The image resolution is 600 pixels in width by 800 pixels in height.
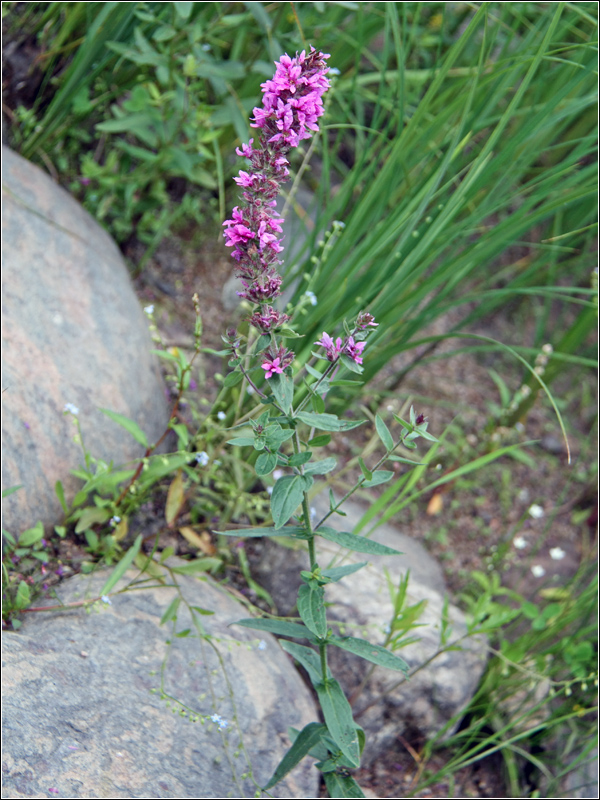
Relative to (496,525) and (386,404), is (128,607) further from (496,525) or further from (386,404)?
(496,525)

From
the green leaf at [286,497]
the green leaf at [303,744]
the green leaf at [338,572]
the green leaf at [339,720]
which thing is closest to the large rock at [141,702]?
the green leaf at [303,744]

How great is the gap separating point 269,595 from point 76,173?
1.58m

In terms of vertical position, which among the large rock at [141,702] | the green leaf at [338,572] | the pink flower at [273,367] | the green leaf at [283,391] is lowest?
the large rock at [141,702]

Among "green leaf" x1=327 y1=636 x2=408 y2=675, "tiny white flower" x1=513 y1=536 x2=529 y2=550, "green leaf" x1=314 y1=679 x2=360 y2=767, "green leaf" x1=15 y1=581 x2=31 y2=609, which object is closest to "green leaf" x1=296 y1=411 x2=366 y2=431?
"green leaf" x1=327 y1=636 x2=408 y2=675

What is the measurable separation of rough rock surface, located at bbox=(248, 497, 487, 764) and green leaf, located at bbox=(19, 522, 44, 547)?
25.2 inches

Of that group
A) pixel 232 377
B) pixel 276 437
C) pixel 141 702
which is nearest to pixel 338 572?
pixel 276 437

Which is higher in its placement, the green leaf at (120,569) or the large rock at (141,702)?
the green leaf at (120,569)

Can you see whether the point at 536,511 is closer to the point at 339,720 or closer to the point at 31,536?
the point at 339,720

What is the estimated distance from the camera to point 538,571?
90.2 inches

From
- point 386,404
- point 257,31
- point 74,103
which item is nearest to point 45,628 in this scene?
point 386,404

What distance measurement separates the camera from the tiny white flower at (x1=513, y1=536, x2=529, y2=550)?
2.29 metres

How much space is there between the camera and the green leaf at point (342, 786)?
1.36 metres

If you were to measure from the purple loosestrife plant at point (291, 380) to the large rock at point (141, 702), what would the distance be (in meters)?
0.20

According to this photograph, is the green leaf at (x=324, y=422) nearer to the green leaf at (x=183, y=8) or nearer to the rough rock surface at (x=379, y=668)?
the rough rock surface at (x=379, y=668)
